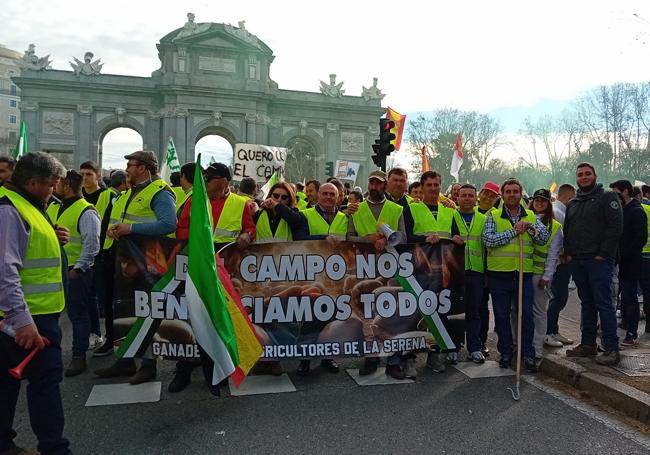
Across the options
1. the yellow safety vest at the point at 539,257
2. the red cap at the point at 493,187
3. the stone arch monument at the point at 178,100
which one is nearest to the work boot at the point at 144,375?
the yellow safety vest at the point at 539,257

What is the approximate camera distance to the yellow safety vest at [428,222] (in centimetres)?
574

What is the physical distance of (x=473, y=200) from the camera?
20.8ft

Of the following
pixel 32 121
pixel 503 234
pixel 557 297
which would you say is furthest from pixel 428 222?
pixel 32 121

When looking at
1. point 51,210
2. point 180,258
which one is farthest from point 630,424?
point 51,210

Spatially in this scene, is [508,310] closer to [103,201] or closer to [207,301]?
[207,301]

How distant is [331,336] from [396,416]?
3.99 feet

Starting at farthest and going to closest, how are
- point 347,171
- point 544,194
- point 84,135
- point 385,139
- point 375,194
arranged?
point 84,135 → point 347,171 → point 385,139 → point 544,194 → point 375,194

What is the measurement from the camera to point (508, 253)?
5.70 m

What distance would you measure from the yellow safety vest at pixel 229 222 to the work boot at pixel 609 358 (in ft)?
13.7

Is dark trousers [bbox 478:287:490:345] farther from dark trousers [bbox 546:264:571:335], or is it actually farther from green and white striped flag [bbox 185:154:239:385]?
green and white striped flag [bbox 185:154:239:385]

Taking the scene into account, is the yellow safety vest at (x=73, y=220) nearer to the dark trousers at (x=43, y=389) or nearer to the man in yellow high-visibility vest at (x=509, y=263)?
the dark trousers at (x=43, y=389)

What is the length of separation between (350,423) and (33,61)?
150 feet

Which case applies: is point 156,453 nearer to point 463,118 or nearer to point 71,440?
point 71,440

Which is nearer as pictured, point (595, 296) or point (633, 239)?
point (595, 296)
